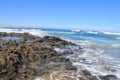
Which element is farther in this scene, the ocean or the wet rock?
the ocean

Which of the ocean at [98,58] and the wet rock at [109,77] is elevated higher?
the wet rock at [109,77]

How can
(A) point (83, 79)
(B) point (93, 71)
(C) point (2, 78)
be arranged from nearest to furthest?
(C) point (2, 78)
(A) point (83, 79)
(B) point (93, 71)

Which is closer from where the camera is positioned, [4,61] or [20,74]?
[20,74]

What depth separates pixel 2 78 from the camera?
808 centimetres

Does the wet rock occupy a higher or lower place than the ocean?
higher

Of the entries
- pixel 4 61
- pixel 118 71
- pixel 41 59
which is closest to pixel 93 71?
pixel 118 71

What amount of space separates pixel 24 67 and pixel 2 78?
191 centimetres

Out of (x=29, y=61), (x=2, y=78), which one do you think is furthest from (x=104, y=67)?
(x=2, y=78)

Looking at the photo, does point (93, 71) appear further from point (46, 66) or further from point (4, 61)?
point (4, 61)

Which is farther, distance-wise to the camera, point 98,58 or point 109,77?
point 98,58

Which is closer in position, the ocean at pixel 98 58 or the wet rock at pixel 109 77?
the wet rock at pixel 109 77

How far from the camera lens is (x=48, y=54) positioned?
1336cm

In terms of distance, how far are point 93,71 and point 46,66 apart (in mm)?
2282

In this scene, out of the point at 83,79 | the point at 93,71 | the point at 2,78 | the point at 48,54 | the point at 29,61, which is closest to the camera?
the point at 2,78
